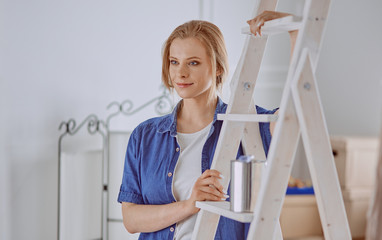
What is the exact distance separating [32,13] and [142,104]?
0.91m

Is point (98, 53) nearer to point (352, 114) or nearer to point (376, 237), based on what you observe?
point (352, 114)

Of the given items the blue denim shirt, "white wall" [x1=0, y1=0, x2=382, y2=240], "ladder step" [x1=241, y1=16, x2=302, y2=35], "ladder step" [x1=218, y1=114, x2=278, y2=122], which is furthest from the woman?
"white wall" [x1=0, y1=0, x2=382, y2=240]

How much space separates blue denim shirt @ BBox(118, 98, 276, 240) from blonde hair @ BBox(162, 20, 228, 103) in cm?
10

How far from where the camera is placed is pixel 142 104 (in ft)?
11.7

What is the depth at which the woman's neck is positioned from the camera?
175 cm

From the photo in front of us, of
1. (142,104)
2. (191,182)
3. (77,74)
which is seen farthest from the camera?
(142,104)

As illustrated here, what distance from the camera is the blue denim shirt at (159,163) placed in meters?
1.68

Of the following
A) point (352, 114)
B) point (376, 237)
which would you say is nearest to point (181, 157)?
point (376, 237)

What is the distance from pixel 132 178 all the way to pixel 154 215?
0.18 meters

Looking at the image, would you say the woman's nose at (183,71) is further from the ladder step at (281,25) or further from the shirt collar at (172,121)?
the ladder step at (281,25)

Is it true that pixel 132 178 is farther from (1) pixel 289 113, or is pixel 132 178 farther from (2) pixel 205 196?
(1) pixel 289 113

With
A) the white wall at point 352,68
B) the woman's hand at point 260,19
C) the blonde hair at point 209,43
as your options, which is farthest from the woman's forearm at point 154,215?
the white wall at point 352,68

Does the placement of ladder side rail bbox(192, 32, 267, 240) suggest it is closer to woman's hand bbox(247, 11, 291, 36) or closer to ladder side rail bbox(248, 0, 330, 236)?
woman's hand bbox(247, 11, 291, 36)

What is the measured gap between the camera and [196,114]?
1766mm
